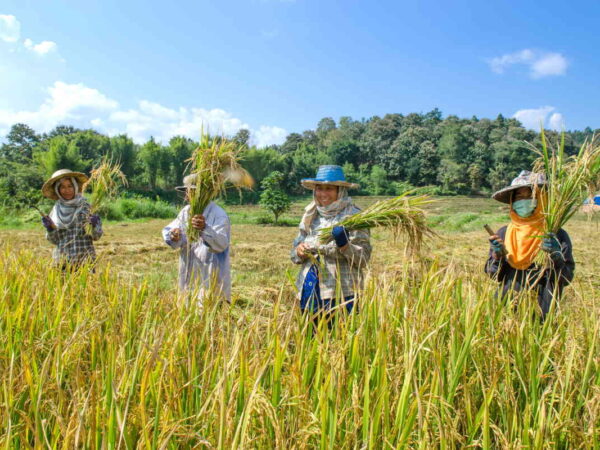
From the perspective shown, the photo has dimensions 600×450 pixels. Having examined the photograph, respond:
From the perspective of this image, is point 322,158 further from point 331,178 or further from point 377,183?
point 331,178

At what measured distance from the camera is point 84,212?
3.49 m

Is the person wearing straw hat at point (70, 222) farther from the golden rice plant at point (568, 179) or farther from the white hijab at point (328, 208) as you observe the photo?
the golden rice plant at point (568, 179)

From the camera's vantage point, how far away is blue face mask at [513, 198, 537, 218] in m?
2.60

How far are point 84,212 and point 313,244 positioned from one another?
6.91ft

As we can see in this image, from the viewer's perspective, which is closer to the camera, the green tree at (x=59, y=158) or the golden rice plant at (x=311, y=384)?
the golden rice plant at (x=311, y=384)

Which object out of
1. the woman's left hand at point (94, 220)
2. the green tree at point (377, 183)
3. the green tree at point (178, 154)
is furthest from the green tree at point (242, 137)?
the green tree at point (377, 183)

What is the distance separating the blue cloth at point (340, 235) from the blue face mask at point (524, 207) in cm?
118

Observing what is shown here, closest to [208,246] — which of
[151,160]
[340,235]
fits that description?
[340,235]

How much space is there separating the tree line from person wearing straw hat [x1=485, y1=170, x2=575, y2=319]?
1872 millimetres

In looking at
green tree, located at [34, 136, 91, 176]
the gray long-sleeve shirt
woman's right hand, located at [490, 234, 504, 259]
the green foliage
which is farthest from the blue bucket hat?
green tree, located at [34, 136, 91, 176]

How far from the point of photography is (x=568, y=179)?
2.09 m

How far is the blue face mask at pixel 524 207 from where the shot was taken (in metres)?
2.60

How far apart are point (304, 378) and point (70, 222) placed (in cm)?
289

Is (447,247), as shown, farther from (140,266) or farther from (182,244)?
(182,244)
